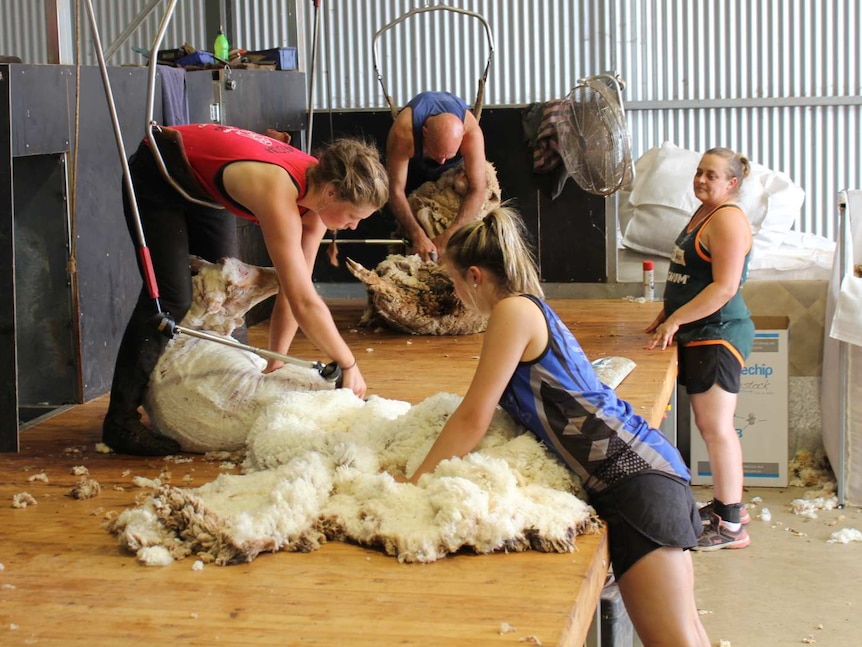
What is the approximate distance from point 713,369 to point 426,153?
2.18 metres

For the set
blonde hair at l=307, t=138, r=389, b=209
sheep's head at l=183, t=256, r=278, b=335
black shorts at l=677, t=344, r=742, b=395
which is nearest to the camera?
blonde hair at l=307, t=138, r=389, b=209

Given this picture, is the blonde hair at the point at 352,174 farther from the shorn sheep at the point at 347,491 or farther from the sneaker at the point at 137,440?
the sneaker at the point at 137,440

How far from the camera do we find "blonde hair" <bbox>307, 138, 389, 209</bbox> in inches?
125

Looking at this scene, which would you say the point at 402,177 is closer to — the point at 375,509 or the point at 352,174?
the point at 352,174

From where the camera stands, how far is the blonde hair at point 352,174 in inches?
125

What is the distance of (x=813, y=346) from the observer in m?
5.45

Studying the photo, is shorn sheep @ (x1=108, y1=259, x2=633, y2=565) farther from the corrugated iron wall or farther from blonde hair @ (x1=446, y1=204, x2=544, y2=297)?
the corrugated iron wall

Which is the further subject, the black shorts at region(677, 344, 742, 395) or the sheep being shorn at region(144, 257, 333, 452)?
the black shorts at region(677, 344, 742, 395)

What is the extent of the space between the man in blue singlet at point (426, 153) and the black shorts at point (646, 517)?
10.4 feet

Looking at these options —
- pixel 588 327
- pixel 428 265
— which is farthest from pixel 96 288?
pixel 588 327

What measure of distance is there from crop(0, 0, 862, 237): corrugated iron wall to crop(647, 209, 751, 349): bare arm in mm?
4269

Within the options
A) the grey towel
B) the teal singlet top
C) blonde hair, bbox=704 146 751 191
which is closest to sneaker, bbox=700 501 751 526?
the teal singlet top

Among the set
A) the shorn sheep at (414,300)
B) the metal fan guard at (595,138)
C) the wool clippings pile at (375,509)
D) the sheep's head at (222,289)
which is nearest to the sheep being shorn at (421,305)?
the shorn sheep at (414,300)

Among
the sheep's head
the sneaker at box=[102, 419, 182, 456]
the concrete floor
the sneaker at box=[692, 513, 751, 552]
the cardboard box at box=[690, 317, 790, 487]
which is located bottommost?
the concrete floor
